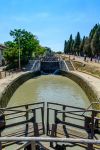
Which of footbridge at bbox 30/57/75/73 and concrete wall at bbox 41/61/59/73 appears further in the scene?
concrete wall at bbox 41/61/59/73

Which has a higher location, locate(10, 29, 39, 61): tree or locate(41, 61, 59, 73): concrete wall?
locate(10, 29, 39, 61): tree

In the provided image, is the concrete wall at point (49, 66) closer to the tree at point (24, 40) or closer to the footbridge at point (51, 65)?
the footbridge at point (51, 65)

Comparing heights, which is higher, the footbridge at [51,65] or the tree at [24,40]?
the tree at [24,40]

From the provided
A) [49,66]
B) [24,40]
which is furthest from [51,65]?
[24,40]

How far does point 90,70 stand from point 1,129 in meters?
41.0

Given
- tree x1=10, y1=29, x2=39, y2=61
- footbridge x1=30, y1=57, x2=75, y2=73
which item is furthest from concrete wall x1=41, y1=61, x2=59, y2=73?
tree x1=10, y1=29, x2=39, y2=61

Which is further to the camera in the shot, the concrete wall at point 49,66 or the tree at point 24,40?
the concrete wall at point 49,66

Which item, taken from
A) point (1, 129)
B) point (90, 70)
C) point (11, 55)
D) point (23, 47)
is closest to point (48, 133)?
point (1, 129)

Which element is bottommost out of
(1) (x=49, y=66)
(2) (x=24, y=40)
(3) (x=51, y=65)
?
(1) (x=49, y=66)

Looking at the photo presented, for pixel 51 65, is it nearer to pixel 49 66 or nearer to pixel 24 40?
pixel 49 66

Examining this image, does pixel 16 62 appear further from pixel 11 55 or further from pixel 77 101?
pixel 77 101

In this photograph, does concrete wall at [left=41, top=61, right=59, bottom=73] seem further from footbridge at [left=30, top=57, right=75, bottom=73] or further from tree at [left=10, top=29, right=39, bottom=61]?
tree at [left=10, top=29, right=39, bottom=61]

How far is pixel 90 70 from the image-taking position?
52.4m

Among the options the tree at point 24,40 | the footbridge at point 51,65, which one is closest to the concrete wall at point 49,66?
the footbridge at point 51,65
